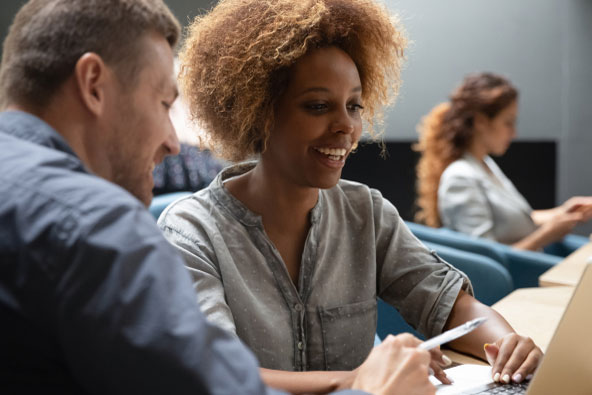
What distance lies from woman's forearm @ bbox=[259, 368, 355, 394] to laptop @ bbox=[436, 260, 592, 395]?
28 centimetres

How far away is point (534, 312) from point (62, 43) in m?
1.33

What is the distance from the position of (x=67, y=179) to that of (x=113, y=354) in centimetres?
18

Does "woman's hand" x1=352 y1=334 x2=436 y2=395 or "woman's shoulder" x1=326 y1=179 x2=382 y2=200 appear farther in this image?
"woman's shoulder" x1=326 y1=179 x2=382 y2=200

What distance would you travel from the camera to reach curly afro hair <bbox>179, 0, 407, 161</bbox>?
1346 mm

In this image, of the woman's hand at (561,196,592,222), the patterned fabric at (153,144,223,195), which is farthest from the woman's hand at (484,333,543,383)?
the patterned fabric at (153,144,223,195)

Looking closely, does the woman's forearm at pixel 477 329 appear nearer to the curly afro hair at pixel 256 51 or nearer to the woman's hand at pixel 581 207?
the curly afro hair at pixel 256 51

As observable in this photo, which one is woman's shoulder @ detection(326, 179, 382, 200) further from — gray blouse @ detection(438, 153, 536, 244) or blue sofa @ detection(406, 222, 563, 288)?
gray blouse @ detection(438, 153, 536, 244)

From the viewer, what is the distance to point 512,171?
A: 441 centimetres

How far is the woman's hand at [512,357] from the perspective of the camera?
1.13m

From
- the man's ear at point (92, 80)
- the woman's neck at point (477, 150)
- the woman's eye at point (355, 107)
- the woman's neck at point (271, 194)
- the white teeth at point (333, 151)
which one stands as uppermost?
the man's ear at point (92, 80)

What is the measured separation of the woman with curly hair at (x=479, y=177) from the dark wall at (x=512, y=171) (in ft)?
2.90

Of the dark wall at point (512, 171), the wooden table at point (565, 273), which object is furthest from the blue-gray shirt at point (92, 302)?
the dark wall at point (512, 171)

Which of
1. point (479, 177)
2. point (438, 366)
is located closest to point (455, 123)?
point (479, 177)

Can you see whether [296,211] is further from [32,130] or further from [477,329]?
[32,130]
